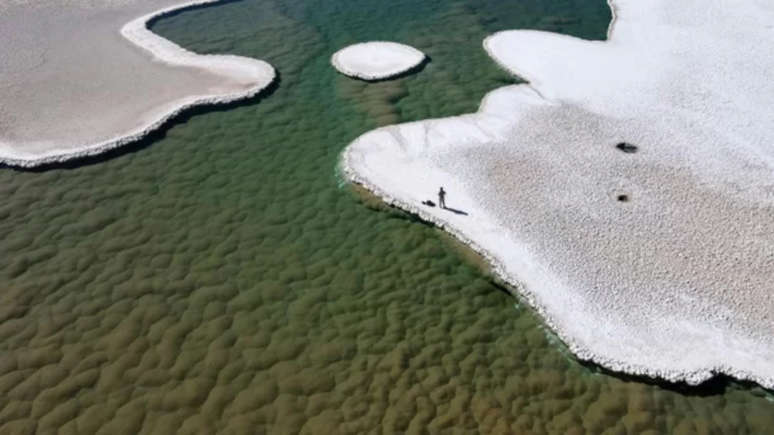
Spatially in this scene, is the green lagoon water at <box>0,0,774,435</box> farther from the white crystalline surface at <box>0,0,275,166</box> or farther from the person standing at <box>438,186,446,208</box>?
the white crystalline surface at <box>0,0,275,166</box>

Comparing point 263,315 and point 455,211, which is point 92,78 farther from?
point 455,211

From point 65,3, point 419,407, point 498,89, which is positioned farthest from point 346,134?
point 65,3

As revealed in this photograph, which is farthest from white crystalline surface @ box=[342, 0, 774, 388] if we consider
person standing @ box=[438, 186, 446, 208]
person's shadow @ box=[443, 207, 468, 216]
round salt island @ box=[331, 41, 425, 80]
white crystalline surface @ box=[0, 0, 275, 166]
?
white crystalline surface @ box=[0, 0, 275, 166]

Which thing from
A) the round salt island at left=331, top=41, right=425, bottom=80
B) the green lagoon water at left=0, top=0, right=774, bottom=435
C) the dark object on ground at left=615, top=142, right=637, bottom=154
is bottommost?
the green lagoon water at left=0, top=0, right=774, bottom=435

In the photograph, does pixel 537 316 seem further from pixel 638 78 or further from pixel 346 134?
pixel 638 78

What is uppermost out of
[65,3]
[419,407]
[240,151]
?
[65,3]

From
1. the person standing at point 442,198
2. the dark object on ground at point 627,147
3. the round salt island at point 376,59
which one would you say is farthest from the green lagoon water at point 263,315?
the dark object on ground at point 627,147
